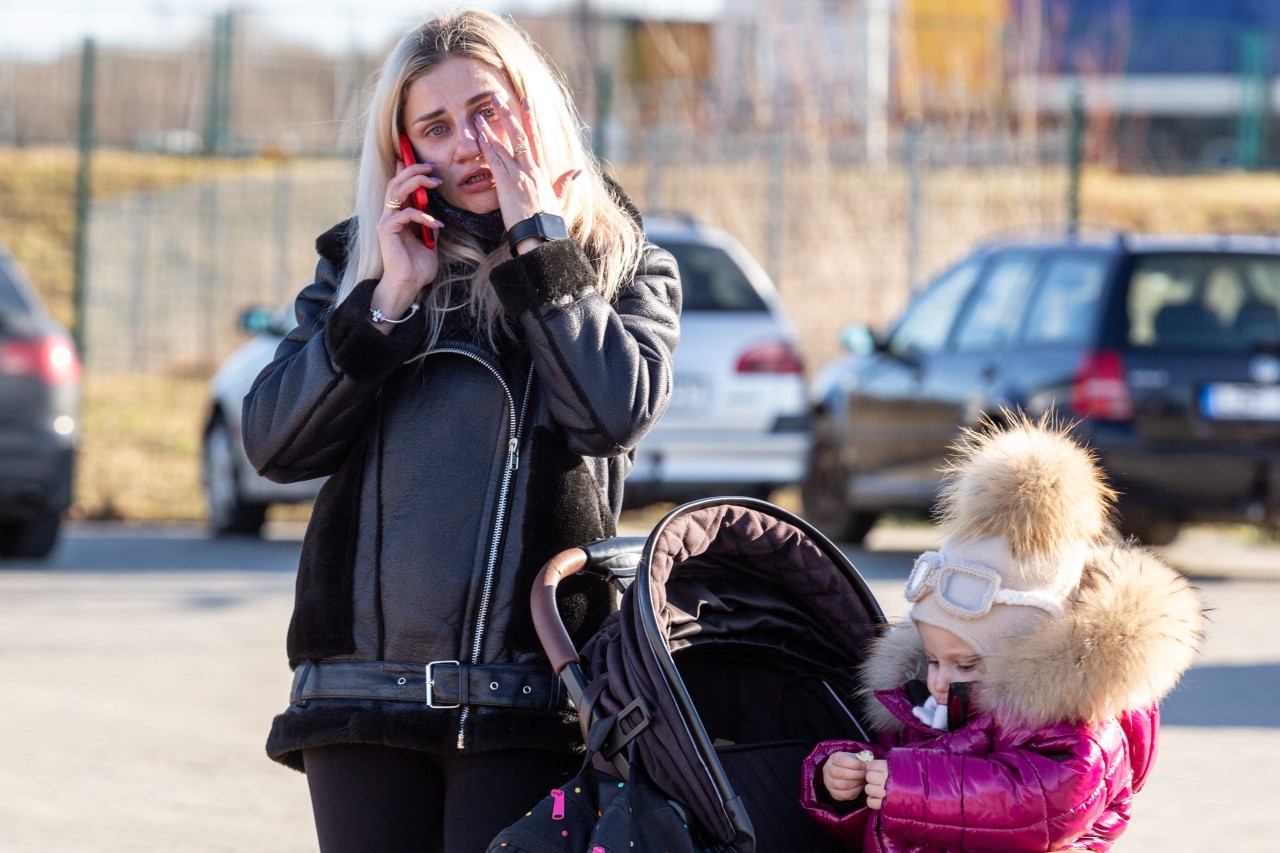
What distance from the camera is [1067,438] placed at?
3.04 m

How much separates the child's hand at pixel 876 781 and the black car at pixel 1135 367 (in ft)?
21.4

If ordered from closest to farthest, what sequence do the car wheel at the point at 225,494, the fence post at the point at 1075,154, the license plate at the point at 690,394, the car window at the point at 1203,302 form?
the car window at the point at 1203,302, the license plate at the point at 690,394, the car wheel at the point at 225,494, the fence post at the point at 1075,154

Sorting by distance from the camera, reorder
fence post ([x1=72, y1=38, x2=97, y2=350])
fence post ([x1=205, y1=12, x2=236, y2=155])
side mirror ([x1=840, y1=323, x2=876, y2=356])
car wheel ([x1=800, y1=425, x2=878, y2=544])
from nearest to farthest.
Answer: side mirror ([x1=840, y1=323, x2=876, y2=356]) → car wheel ([x1=800, y1=425, x2=878, y2=544]) → fence post ([x1=72, y1=38, x2=97, y2=350]) → fence post ([x1=205, y1=12, x2=236, y2=155])

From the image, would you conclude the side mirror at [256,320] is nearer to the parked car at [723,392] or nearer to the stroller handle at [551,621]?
the parked car at [723,392]

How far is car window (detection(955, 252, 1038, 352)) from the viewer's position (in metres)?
10.5

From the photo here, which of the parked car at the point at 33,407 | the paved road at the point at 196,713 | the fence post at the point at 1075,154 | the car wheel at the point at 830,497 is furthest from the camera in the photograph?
the fence post at the point at 1075,154

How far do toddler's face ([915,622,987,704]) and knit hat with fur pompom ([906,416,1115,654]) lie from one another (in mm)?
19

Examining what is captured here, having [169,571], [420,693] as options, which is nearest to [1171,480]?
[169,571]

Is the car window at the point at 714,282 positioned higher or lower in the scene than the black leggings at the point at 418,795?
higher

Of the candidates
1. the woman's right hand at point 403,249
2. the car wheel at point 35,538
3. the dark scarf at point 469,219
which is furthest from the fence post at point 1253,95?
the woman's right hand at point 403,249

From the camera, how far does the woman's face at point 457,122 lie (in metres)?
2.91

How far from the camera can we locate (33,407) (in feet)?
34.2

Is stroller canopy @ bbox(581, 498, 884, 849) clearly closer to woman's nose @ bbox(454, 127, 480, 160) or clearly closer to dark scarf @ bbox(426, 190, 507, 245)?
dark scarf @ bbox(426, 190, 507, 245)

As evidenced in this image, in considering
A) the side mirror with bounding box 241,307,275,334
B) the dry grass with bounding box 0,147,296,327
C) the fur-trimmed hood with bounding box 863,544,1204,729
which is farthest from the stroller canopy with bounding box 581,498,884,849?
the dry grass with bounding box 0,147,296,327
